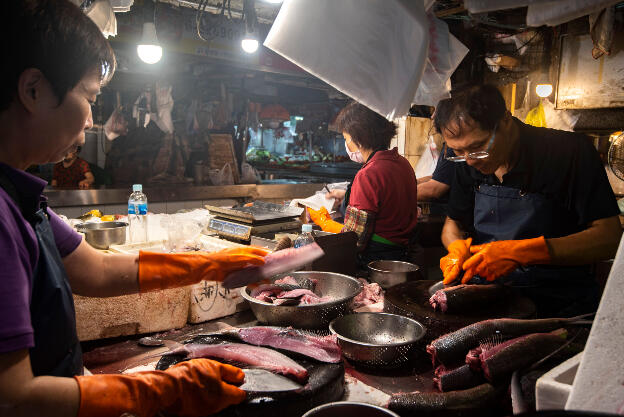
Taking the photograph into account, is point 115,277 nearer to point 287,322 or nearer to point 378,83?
point 287,322

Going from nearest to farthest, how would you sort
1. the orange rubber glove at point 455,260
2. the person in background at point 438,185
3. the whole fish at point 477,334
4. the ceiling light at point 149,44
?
the whole fish at point 477,334, the orange rubber glove at point 455,260, the person in background at point 438,185, the ceiling light at point 149,44

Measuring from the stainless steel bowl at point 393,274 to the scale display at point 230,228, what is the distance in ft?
3.27

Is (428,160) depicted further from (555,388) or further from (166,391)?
(166,391)

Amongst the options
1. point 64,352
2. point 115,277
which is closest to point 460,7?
point 115,277

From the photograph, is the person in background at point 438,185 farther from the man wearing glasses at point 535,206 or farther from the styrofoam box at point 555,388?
the styrofoam box at point 555,388

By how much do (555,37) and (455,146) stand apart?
17.9 feet

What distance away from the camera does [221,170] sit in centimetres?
954

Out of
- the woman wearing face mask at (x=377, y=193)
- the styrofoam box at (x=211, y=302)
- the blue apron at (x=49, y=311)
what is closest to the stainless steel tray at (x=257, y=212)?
the woman wearing face mask at (x=377, y=193)

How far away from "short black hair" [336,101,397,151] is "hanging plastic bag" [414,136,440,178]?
7.91 feet

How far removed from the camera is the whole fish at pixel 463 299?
2195 mm

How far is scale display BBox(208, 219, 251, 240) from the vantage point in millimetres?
3406

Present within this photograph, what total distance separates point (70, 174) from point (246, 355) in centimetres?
756

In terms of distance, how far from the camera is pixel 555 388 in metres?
1.22

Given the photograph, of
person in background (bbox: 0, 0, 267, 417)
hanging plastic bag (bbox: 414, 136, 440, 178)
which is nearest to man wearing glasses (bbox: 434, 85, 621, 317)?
person in background (bbox: 0, 0, 267, 417)
